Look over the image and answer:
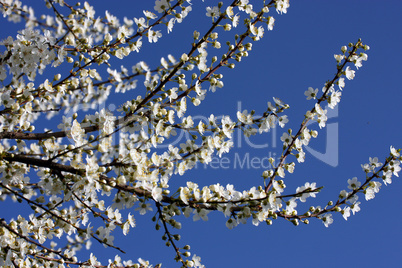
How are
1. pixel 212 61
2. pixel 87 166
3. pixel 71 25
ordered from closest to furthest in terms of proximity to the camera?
pixel 87 166 < pixel 212 61 < pixel 71 25

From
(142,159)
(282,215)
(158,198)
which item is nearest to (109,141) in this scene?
(142,159)

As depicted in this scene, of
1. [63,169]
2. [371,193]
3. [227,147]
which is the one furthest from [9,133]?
[371,193]

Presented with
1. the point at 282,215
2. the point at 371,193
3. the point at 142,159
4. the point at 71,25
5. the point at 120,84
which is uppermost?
the point at 71,25

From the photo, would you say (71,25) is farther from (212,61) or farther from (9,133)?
(212,61)

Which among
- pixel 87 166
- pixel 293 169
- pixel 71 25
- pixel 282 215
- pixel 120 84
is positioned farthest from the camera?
pixel 71 25

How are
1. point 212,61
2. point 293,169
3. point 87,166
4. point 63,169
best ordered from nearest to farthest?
point 87,166
point 63,169
point 293,169
point 212,61

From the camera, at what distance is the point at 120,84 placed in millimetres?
4102

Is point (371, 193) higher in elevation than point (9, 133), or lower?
lower

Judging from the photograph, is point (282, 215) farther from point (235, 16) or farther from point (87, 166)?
point (235, 16)

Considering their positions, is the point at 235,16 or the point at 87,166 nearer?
the point at 87,166

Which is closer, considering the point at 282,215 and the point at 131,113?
the point at 282,215

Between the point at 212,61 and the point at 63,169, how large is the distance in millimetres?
1882

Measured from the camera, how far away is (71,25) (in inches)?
174

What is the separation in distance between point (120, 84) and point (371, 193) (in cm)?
309
